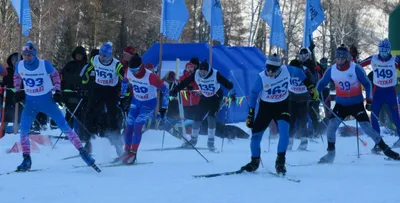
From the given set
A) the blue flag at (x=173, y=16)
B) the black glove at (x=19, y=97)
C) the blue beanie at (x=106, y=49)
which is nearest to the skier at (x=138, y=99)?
the blue beanie at (x=106, y=49)

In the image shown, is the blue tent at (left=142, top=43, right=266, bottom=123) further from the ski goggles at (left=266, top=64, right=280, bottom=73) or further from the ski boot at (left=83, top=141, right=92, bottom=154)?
the ski goggles at (left=266, top=64, right=280, bottom=73)

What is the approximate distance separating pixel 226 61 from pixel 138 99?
9.56 metres

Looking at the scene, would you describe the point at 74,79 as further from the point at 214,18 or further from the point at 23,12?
the point at 214,18

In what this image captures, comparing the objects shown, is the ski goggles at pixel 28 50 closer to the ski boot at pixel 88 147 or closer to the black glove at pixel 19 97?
the black glove at pixel 19 97

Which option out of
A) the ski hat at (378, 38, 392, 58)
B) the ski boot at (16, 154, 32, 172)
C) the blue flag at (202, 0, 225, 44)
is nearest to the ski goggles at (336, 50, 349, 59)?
the ski hat at (378, 38, 392, 58)

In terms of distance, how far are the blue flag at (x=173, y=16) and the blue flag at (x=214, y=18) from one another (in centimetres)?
99

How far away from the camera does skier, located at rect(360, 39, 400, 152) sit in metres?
11.4

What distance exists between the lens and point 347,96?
10.1 metres

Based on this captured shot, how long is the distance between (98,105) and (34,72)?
2103mm

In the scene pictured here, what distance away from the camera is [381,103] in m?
11.5

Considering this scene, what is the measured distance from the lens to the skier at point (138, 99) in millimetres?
9688

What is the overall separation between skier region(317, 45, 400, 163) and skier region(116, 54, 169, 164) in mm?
2519

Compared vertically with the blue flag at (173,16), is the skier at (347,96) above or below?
below

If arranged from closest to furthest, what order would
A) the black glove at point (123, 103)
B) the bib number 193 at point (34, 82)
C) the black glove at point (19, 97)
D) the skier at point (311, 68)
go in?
the bib number 193 at point (34, 82) < the black glove at point (19, 97) < the black glove at point (123, 103) < the skier at point (311, 68)
